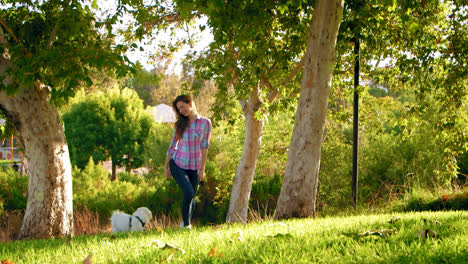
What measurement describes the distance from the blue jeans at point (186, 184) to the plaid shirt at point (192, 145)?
0.29 feet

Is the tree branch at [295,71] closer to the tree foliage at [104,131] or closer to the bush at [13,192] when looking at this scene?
the bush at [13,192]

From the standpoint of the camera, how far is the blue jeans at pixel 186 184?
20.4ft

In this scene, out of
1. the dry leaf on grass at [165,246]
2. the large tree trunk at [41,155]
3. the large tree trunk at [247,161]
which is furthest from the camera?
the large tree trunk at [247,161]

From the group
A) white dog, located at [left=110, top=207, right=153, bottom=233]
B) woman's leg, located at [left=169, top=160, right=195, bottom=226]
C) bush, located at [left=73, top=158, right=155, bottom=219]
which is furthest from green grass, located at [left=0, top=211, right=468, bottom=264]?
bush, located at [left=73, top=158, right=155, bottom=219]

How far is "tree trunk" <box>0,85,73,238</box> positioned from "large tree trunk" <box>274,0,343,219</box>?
13.3ft

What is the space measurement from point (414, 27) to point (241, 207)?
874cm

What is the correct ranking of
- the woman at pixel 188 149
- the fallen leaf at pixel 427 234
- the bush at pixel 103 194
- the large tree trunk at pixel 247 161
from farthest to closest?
the bush at pixel 103 194, the large tree trunk at pixel 247 161, the woman at pixel 188 149, the fallen leaf at pixel 427 234

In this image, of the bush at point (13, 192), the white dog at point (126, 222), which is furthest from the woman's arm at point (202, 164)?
the bush at point (13, 192)

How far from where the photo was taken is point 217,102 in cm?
1065

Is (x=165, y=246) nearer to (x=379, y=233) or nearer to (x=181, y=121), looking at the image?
(x=379, y=233)

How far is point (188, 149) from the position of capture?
6383 mm

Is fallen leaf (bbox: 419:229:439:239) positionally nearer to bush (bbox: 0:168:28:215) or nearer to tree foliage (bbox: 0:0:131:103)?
tree foliage (bbox: 0:0:131:103)

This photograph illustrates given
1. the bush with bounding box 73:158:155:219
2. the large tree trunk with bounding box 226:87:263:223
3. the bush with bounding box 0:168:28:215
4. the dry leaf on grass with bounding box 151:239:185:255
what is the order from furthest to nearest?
the bush with bounding box 73:158:155:219 < the bush with bounding box 0:168:28:215 < the large tree trunk with bounding box 226:87:263:223 < the dry leaf on grass with bounding box 151:239:185:255

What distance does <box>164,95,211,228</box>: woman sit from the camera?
6387 mm
